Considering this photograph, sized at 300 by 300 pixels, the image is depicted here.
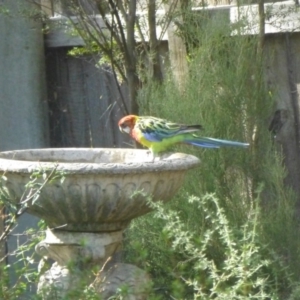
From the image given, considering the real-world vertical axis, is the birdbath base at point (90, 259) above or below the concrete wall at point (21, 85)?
below

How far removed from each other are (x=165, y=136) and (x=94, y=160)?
0.47 m

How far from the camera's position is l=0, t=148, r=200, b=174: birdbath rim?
156 inches

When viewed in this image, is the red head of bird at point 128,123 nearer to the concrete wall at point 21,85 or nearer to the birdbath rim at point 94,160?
the birdbath rim at point 94,160

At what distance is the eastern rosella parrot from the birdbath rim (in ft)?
0.25

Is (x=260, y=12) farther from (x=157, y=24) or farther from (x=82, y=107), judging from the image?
(x=82, y=107)

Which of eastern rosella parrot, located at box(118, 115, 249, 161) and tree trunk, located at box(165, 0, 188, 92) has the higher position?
tree trunk, located at box(165, 0, 188, 92)

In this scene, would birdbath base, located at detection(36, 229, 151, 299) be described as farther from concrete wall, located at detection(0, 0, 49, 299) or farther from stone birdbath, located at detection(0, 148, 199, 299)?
concrete wall, located at detection(0, 0, 49, 299)

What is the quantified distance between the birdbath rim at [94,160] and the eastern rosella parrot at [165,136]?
0.08 meters

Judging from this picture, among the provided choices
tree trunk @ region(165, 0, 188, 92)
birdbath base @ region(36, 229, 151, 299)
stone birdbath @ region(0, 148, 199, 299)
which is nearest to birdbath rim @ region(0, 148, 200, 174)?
stone birdbath @ region(0, 148, 199, 299)

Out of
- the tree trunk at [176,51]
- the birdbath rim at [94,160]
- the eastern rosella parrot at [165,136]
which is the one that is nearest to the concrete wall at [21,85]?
the tree trunk at [176,51]

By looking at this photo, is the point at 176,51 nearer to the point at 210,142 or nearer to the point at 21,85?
the point at 210,142

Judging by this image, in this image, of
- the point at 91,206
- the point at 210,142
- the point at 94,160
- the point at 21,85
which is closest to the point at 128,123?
the point at 94,160

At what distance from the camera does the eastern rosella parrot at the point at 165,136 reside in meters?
4.55

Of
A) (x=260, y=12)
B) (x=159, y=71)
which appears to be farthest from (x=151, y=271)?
(x=260, y=12)
